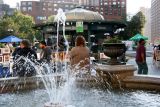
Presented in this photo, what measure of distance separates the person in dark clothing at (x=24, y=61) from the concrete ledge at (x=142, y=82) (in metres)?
2.63

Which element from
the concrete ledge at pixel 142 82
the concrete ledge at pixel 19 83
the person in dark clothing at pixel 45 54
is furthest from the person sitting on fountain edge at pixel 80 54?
the person in dark clothing at pixel 45 54

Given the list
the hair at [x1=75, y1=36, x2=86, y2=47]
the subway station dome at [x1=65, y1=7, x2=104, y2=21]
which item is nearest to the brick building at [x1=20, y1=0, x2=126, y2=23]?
the subway station dome at [x1=65, y1=7, x2=104, y2=21]

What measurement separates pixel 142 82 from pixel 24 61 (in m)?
3.30

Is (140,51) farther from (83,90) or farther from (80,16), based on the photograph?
(80,16)

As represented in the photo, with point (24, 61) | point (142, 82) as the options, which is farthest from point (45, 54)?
point (142, 82)

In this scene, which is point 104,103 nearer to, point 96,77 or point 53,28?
point 96,77

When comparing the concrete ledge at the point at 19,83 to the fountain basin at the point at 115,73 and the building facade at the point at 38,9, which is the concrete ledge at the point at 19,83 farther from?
the building facade at the point at 38,9

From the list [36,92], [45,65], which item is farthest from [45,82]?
[45,65]

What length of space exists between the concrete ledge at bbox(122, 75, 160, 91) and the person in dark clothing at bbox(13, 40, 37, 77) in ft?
8.62

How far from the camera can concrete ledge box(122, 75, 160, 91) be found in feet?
29.8

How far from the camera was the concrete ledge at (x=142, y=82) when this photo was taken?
9070 millimetres

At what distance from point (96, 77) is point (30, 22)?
83374 millimetres

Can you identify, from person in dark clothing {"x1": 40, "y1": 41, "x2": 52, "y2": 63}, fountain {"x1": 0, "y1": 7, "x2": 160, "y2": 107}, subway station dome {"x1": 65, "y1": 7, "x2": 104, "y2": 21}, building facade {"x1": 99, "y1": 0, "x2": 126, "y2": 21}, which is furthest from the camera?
building facade {"x1": 99, "y1": 0, "x2": 126, "y2": 21}

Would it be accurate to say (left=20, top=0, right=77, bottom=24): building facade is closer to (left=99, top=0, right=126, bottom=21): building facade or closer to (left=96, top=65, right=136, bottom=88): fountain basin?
(left=99, top=0, right=126, bottom=21): building facade
